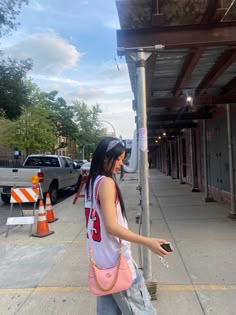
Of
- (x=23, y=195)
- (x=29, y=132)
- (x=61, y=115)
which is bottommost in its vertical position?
(x=23, y=195)

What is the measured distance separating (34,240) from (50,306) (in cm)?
301

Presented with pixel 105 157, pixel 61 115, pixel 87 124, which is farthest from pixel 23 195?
pixel 87 124

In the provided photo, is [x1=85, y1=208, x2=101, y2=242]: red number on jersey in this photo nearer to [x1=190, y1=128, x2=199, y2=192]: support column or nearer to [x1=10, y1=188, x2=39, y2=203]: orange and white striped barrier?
[x1=10, y1=188, x2=39, y2=203]: orange and white striped barrier

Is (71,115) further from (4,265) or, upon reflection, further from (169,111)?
(4,265)

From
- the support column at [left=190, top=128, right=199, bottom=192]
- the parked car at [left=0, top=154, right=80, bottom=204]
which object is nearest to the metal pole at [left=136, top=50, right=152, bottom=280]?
the parked car at [left=0, top=154, right=80, bottom=204]

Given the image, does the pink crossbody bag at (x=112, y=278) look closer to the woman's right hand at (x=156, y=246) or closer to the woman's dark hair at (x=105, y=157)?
the woman's right hand at (x=156, y=246)

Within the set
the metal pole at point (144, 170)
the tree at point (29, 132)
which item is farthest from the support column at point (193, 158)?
the tree at point (29, 132)

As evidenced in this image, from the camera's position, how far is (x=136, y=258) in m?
5.30

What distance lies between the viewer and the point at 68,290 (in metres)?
4.13

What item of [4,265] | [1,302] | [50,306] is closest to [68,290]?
[50,306]

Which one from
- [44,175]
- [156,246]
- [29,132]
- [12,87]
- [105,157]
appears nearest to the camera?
[156,246]

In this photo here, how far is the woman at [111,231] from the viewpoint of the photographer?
2.12 meters

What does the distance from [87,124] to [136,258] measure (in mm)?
59136

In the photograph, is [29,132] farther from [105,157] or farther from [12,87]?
[105,157]
